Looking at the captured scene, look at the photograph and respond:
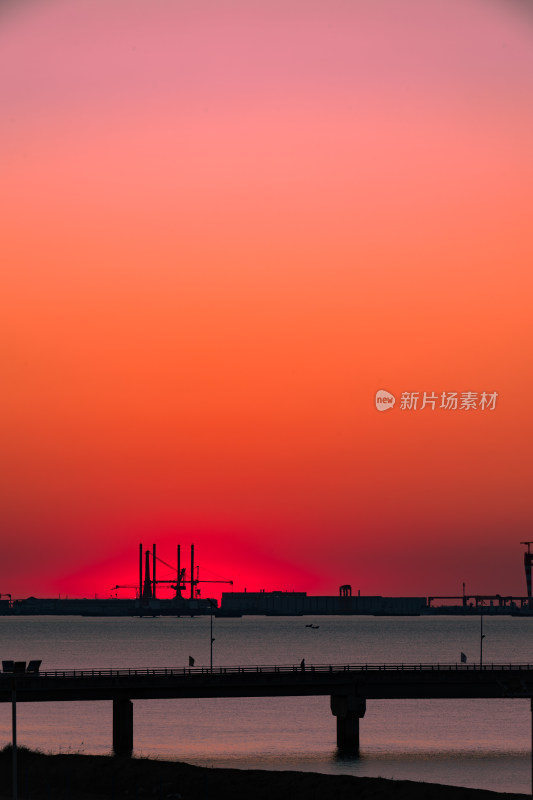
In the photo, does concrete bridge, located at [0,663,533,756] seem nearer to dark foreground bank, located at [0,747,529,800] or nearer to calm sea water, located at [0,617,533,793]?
calm sea water, located at [0,617,533,793]

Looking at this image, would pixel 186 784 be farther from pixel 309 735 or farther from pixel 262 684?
pixel 309 735

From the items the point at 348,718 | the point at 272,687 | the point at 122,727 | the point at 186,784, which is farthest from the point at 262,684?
the point at 186,784

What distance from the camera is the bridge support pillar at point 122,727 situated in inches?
4702

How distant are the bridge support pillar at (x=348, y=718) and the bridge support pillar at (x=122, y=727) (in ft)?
64.6

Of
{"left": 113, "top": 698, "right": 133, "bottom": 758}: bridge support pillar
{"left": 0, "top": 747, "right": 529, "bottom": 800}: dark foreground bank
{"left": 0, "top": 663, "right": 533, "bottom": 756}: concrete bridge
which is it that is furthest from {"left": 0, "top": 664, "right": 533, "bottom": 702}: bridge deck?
{"left": 0, "top": 747, "right": 529, "bottom": 800}: dark foreground bank

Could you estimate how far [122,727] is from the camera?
120438mm

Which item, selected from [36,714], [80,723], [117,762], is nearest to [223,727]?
[80,723]

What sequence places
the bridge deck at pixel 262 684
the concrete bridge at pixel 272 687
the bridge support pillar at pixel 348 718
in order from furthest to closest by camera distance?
1. the bridge support pillar at pixel 348 718
2. the concrete bridge at pixel 272 687
3. the bridge deck at pixel 262 684

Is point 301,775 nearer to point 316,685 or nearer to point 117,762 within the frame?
point 117,762

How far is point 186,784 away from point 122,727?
1255 inches

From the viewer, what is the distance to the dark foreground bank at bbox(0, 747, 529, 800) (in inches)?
3364

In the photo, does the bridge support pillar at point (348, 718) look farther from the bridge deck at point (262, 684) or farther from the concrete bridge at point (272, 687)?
the bridge deck at point (262, 684)

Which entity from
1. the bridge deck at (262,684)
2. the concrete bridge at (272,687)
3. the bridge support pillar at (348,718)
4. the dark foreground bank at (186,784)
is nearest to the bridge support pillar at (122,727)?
the concrete bridge at (272,687)

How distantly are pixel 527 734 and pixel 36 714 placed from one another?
63819 millimetres
